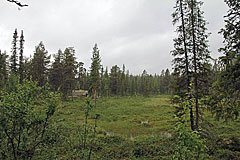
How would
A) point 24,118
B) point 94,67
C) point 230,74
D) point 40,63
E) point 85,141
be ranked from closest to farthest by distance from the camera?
point 24,118
point 85,141
point 230,74
point 94,67
point 40,63

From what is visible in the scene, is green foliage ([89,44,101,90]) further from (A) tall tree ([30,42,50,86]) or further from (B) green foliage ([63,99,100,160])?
(B) green foliage ([63,99,100,160])

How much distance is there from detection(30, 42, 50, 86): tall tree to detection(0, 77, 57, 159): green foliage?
42146 millimetres

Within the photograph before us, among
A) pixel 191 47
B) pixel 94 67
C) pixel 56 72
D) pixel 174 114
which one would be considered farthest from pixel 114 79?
pixel 174 114

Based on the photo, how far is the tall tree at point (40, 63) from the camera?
140 ft

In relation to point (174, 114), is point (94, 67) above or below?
above

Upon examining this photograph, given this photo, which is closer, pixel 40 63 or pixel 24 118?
pixel 24 118

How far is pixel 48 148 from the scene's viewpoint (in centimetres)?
443

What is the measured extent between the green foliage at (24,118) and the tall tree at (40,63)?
4215cm

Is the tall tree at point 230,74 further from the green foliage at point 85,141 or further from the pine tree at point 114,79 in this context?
the pine tree at point 114,79

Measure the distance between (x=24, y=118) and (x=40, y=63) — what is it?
146 feet

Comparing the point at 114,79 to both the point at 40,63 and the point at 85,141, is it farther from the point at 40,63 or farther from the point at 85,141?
the point at 85,141

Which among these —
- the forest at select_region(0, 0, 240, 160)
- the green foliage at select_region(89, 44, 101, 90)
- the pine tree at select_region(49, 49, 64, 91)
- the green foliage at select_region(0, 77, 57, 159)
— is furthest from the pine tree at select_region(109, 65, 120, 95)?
the green foliage at select_region(0, 77, 57, 159)

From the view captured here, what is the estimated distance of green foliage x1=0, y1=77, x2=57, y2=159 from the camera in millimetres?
3991

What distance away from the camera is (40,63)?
43312 millimetres
